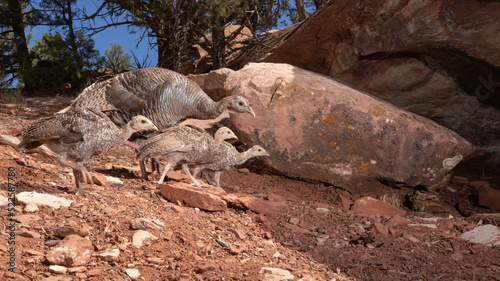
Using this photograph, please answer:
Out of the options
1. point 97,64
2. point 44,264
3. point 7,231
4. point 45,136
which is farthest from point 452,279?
point 97,64

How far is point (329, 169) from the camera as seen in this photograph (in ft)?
19.8

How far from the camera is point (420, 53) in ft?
23.0

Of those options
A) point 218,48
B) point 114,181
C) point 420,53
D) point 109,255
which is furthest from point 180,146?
point 218,48

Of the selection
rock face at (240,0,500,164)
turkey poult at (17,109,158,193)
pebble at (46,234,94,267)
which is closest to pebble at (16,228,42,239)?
pebble at (46,234,94,267)

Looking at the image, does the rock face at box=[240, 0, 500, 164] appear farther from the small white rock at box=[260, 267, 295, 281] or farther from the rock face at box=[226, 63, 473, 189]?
the small white rock at box=[260, 267, 295, 281]

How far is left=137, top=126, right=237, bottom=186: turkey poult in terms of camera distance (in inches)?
194

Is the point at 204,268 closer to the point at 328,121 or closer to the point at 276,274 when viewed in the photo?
the point at 276,274

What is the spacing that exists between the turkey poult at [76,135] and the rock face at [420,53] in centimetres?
454

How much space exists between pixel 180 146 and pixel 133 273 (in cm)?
216

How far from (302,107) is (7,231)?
3.93 meters

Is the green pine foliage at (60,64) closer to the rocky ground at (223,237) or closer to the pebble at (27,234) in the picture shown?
the rocky ground at (223,237)

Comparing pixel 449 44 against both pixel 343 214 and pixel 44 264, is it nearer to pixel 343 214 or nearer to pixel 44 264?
pixel 343 214

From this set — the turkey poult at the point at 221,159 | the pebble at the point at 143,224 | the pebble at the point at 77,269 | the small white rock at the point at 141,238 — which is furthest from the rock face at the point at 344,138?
the pebble at the point at 77,269

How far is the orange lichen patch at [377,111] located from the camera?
6043 mm
